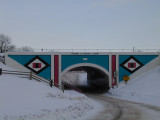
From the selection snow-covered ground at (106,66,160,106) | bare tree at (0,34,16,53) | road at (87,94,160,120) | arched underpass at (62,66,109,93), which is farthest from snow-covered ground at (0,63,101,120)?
bare tree at (0,34,16,53)

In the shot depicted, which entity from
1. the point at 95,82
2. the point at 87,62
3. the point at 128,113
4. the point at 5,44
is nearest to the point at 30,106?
the point at 128,113

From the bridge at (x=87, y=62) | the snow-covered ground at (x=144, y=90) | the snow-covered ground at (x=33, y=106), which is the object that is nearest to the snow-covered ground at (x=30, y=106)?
the snow-covered ground at (x=33, y=106)

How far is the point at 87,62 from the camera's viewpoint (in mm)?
33969

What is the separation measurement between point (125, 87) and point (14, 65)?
18.1 m

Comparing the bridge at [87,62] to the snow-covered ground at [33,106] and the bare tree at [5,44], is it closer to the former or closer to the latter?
the snow-covered ground at [33,106]

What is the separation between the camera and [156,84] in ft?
90.1

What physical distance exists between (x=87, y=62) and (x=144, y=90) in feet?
35.6

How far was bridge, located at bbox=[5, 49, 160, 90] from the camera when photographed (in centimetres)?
3275

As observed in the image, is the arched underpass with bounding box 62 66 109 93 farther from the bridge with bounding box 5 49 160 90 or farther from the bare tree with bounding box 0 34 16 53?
the bare tree with bounding box 0 34 16 53

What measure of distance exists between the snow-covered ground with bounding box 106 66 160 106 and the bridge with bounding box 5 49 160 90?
1754 mm

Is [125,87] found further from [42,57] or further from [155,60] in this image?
[42,57]

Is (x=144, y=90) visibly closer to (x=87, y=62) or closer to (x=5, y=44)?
(x=87, y=62)

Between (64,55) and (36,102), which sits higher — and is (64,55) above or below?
above

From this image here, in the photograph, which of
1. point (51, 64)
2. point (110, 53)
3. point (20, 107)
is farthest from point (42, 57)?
point (20, 107)
